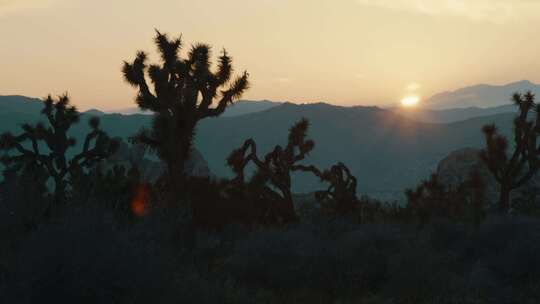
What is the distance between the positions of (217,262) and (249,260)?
2.00 m

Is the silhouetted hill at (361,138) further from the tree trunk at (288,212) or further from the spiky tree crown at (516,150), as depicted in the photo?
the tree trunk at (288,212)

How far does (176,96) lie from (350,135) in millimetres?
143341

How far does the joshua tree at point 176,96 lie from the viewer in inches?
741

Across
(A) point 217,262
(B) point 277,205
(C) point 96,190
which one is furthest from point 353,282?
(B) point 277,205

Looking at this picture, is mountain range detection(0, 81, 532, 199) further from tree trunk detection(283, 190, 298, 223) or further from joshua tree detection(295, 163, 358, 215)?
tree trunk detection(283, 190, 298, 223)

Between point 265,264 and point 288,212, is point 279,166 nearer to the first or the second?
point 288,212

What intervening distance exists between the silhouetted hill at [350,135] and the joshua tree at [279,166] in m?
102

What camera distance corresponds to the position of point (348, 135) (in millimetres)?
160000

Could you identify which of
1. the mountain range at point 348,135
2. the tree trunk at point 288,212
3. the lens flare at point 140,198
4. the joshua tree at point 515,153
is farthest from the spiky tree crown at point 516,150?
the mountain range at point 348,135

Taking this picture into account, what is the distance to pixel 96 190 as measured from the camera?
16906mm

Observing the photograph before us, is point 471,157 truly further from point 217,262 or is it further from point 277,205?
point 217,262

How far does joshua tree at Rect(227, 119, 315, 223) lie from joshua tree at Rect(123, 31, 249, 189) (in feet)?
8.14

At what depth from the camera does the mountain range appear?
454 ft

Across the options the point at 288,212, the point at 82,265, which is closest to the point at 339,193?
the point at 288,212
